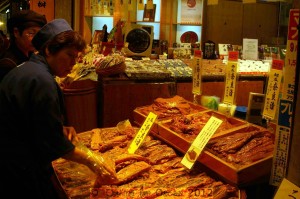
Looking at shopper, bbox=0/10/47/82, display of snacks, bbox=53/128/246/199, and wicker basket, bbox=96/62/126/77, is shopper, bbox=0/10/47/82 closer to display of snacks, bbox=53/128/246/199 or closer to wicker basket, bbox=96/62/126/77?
wicker basket, bbox=96/62/126/77

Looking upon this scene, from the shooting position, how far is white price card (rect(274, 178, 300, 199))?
158 centimetres

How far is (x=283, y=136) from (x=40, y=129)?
4.47 feet

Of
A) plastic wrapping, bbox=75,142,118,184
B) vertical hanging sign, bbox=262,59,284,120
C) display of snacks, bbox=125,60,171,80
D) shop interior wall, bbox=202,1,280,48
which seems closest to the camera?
plastic wrapping, bbox=75,142,118,184

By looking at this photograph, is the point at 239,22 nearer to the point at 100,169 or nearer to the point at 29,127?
the point at 100,169

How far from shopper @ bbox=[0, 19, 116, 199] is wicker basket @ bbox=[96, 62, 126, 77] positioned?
2370 mm

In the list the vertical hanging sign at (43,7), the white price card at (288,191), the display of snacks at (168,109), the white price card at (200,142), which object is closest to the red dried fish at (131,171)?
the white price card at (200,142)

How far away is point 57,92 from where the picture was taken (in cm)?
224

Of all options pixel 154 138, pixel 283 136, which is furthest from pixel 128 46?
pixel 283 136

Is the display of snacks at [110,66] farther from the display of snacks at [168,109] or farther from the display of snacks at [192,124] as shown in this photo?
the display of snacks at [192,124]

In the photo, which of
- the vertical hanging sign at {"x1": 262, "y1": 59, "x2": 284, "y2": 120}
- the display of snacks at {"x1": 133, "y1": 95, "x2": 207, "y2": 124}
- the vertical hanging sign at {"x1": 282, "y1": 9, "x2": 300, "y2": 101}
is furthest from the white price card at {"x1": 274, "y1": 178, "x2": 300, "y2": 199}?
the display of snacks at {"x1": 133, "y1": 95, "x2": 207, "y2": 124}

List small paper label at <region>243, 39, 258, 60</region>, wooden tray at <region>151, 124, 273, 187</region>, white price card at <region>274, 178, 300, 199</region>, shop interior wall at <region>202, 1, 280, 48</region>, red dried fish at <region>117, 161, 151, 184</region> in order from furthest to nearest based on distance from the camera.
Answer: shop interior wall at <region>202, 1, 280, 48</region>, small paper label at <region>243, 39, 258, 60</region>, red dried fish at <region>117, 161, 151, 184</region>, wooden tray at <region>151, 124, 273, 187</region>, white price card at <region>274, 178, 300, 199</region>

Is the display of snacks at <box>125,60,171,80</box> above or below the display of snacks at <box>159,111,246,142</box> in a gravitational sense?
above

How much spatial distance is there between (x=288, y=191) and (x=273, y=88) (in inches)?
51.8

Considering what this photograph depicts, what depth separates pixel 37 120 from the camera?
6.81 feet
